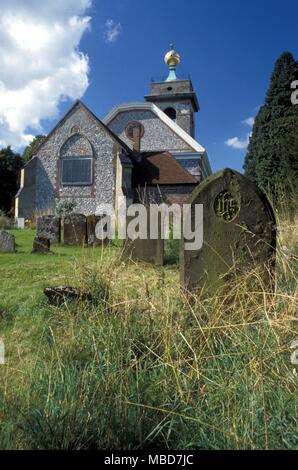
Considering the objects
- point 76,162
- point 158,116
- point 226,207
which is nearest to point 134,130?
point 158,116

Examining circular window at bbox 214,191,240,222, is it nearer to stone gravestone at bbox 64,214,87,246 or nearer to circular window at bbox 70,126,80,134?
stone gravestone at bbox 64,214,87,246

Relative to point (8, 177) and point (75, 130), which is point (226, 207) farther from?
point (8, 177)

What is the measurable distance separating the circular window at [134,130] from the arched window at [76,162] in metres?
5.09

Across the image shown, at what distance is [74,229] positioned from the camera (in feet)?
32.9

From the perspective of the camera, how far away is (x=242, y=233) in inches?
154

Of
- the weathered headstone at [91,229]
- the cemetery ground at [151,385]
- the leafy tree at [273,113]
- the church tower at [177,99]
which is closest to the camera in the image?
the cemetery ground at [151,385]

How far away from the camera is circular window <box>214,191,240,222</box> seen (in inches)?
155

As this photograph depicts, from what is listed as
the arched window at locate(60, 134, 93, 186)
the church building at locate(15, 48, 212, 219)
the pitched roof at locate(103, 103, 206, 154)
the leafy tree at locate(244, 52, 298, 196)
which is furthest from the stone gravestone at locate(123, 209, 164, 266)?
the pitched roof at locate(103, 103, 206, 154)

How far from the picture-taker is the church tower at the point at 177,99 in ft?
110

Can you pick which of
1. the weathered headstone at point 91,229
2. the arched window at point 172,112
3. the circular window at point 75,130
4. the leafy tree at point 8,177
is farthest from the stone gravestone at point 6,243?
the leafy tree at point 8,177

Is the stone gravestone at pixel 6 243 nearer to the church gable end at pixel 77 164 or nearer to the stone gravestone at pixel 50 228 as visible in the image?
the stone gravestone at pixel 50 228

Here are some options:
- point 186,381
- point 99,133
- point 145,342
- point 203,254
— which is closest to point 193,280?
point 203,254

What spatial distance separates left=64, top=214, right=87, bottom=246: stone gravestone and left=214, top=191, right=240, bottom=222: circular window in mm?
6494

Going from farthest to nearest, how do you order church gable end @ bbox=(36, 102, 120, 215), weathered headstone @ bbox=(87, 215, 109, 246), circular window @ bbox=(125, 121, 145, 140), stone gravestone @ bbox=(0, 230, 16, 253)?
circular window @ bbox=(125, 121, 145, 140) < church gable end @ bbox=(36, 102, 120, 215) < weathered headstone @ bbox=(87, 215, 109, 246) < stone gravestone @ bbox=(0, 230, 16, 253)
